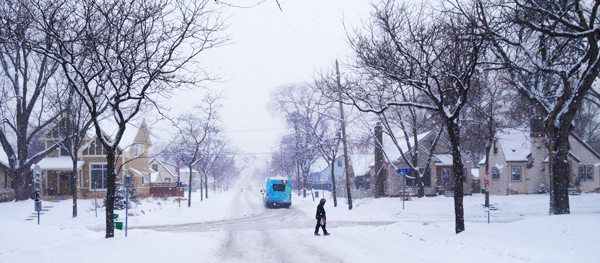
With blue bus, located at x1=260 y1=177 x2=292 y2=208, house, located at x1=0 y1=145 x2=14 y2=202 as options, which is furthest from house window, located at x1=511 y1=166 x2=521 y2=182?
house, located at x1=0 y1=145 x2=14 y2=202

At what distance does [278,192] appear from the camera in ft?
123

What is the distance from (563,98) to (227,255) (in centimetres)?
1307

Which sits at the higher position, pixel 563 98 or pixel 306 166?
pixel 563 98

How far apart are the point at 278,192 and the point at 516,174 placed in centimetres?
2202

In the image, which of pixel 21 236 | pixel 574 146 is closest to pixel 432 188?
pixel 574 146

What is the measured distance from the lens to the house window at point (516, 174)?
40500 millimetres

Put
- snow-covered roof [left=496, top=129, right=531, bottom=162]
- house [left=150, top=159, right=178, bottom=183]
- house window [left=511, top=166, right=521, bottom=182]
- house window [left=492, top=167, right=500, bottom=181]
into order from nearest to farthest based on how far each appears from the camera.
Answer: house window [left=511, top=166, right=521, bottom=182]
snow-covered roof [left=496, top=129, right=531, bottom=162]
house window [left=492, top=167, right=500, bottom=181]
house [left=150, top=159, right=178, bottom=183]

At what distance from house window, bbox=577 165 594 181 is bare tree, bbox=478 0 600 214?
2743 cm

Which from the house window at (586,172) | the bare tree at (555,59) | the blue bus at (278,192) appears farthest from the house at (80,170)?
the house window at (586,172)

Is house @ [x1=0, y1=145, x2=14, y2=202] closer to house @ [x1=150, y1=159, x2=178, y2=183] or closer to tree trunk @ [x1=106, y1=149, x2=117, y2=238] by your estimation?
tree trunk @ [x1=106, y1=149, x2=117, y2=238]

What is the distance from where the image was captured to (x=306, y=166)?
49.0 m

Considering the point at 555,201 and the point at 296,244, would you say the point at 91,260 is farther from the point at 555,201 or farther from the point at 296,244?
the point at 555,201

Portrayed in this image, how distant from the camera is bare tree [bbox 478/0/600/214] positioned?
13.3 meters

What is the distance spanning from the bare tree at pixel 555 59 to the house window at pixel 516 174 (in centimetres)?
2415
